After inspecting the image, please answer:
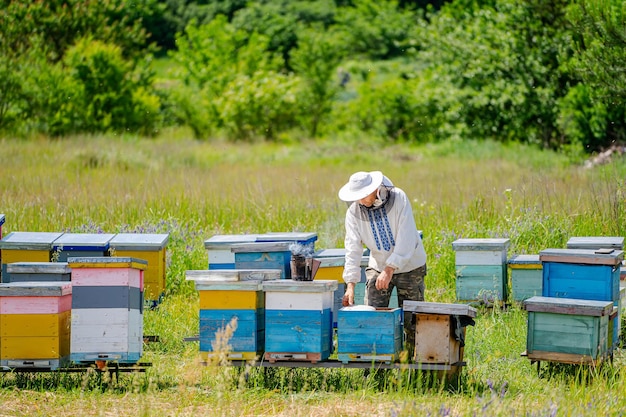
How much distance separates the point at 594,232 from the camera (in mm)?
10336

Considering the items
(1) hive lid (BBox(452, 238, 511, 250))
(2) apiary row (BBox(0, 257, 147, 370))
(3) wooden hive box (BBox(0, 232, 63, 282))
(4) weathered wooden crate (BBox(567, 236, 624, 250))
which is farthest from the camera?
(1) hive lid (BBox(452, 238, 511, 250))

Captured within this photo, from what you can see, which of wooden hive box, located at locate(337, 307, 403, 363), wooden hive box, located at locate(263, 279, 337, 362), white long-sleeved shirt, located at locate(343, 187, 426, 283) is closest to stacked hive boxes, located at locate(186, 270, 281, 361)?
wooden hive box, located at locate(263, 279, 337, 362)

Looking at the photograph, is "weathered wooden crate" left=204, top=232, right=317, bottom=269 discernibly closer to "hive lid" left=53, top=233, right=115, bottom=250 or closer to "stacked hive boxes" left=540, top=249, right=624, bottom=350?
"hive lid" left=53, top=233, right=115, bottom=250

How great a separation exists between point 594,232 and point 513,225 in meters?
1.00

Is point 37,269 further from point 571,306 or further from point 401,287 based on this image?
point 571,306

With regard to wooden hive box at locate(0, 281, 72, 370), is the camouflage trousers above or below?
above

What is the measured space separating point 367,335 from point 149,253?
9.86 ft

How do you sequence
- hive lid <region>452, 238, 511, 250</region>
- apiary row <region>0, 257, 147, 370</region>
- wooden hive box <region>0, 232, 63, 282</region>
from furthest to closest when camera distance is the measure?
1. hive lid <region>452, 238, 511, 250</region>
2. wooden hive box <region>0, 232, 63, 282</region>
3. apiary row <region>0, 257, 147, 370</region>

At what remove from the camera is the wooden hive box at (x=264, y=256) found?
6883 millimetres

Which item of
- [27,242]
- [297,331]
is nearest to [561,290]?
[297,331]

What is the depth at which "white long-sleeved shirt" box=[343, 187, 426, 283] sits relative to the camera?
21.6ft

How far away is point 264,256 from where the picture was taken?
695cm

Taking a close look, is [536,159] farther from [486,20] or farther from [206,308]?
[206,308]

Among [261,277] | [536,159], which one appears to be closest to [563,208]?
[261,277]
